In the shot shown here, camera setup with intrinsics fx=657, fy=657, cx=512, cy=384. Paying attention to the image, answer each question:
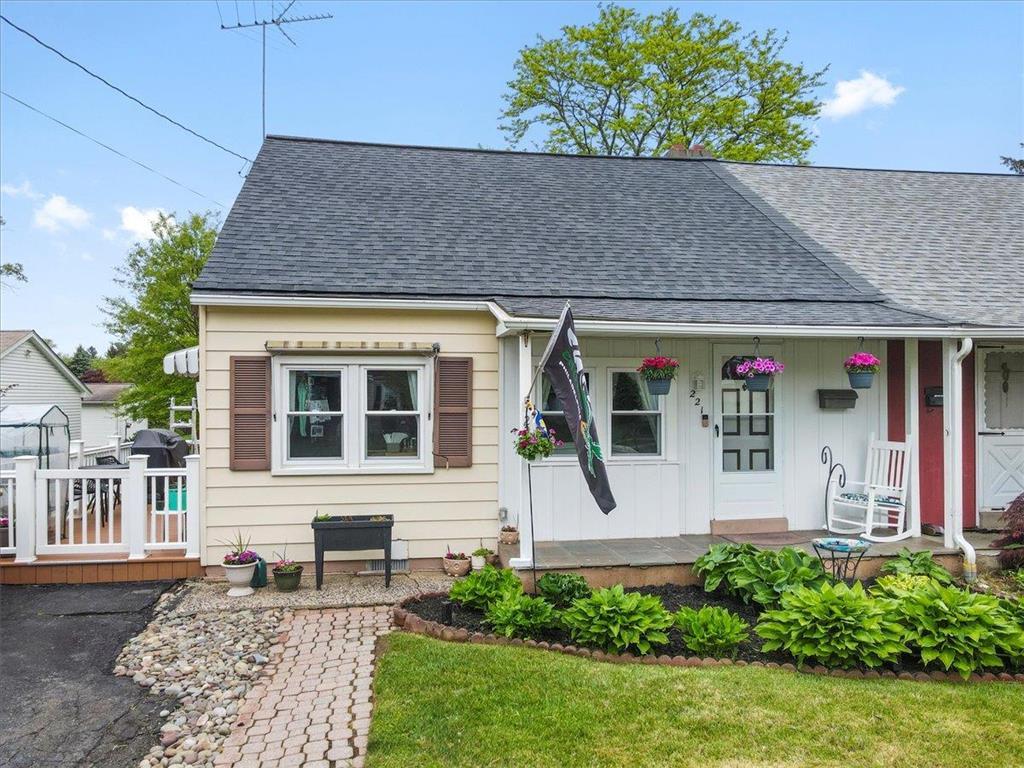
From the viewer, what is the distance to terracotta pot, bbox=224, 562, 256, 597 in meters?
5.74

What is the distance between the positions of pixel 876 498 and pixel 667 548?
2.24 metres

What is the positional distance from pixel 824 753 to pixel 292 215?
7.09 meters

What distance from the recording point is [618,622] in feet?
13.8

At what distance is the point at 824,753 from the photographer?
304 cm

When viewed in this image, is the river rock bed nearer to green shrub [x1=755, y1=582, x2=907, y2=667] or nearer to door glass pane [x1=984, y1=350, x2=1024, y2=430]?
green shrub [x1=755, y1=582, x2=907, y2=667]

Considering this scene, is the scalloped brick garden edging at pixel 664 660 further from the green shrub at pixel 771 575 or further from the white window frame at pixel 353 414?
the white window frame at pixel 353 414

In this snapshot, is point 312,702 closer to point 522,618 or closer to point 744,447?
point 522,618

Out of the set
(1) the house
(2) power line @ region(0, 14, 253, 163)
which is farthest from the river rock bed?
(2) power line @ region(0, 14, 253, 163)

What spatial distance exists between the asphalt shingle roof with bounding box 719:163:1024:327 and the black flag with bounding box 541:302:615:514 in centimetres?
452

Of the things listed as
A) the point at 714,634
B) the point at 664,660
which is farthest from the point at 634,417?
the point at 664,660

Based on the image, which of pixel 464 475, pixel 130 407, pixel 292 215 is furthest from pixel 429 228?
pixel 130 407

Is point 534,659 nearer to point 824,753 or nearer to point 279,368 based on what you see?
point 824,753

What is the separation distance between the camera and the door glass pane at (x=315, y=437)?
6410mm

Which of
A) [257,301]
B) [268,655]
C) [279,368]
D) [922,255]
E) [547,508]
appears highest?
[922,255]
